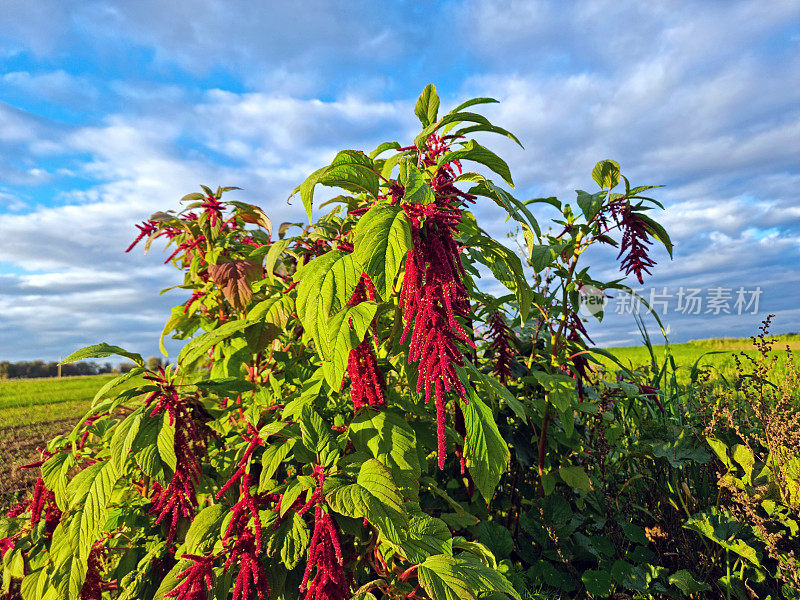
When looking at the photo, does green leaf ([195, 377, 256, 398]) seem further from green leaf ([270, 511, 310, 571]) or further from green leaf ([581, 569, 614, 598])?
green leaf ([581, 569, 614, 598])

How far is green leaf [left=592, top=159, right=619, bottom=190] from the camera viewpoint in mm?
2285

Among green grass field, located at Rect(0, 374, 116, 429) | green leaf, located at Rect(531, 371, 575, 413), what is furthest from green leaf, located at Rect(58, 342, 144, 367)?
green grass field, located at Rect(0, 374, 116, 429)

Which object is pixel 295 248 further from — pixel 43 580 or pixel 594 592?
pixel 594 592

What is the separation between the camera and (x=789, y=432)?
2414mm

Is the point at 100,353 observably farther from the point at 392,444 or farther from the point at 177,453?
the point at 392,444

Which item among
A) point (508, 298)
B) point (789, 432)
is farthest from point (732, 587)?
point (508, 298)

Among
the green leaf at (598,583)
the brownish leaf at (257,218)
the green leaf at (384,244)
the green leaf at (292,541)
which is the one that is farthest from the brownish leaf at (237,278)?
the green leaf at (598,583)

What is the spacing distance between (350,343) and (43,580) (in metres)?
1.50

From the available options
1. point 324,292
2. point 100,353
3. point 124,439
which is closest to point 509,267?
point 324,292

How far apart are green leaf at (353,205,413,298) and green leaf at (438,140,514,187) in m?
0.29

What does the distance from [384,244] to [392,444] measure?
644 millimetres

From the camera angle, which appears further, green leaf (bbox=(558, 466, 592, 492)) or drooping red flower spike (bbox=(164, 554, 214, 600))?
green leaf (bbox=(558, 466, 592, 492))

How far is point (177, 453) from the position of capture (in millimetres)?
1542

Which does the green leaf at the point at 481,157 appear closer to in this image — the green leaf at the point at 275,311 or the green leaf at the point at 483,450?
the green leaf at the point at 483,450
